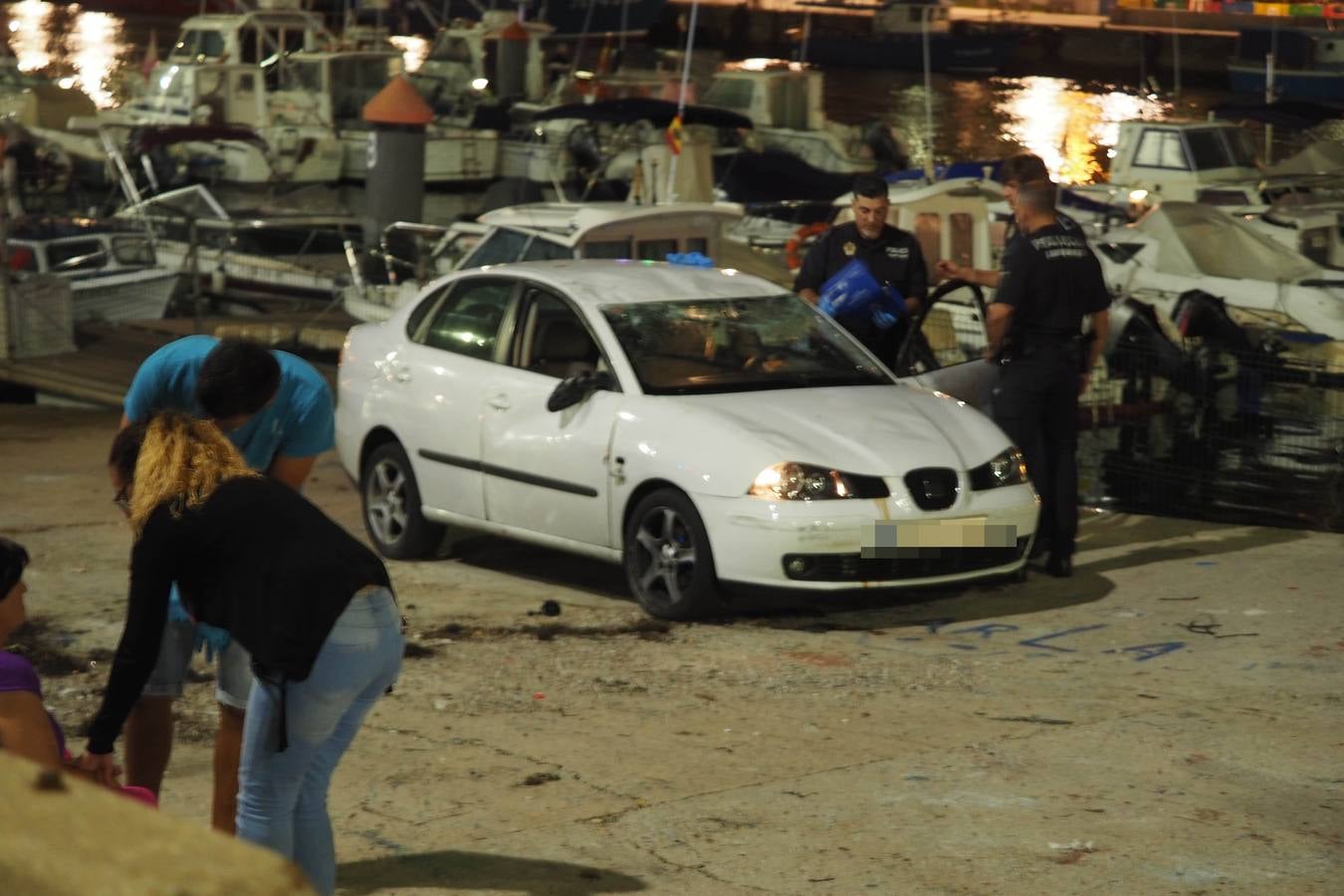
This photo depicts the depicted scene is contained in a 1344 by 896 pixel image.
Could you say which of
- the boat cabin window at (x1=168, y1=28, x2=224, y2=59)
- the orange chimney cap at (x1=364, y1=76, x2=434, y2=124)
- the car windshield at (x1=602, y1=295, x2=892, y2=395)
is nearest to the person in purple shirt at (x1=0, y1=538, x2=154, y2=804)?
the car windshield at (x1=602, y1=295, x2=892, y2=395)

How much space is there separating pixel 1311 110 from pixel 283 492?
1139 inches

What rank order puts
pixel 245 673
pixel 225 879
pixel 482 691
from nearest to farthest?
pixel 225 879
pixel 245 673
pixel 482 691

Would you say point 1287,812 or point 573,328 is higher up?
point 573,328

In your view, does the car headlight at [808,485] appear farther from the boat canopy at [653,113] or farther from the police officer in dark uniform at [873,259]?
the boat canopy at [653,113]

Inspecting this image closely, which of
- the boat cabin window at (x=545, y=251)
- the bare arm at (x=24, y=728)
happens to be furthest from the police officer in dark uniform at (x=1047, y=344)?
the bare arm at (x=24, y=728)

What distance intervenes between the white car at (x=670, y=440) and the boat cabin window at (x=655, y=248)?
13.2 ft

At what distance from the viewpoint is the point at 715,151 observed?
97.5ft

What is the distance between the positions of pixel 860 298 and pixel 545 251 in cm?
444

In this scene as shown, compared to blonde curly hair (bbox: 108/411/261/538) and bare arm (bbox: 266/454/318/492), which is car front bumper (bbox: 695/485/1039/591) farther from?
blonde curly hair (bbox: 108/411/261/538)

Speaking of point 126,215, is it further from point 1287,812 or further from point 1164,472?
point 1287,812

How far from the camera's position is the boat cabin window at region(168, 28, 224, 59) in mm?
35125

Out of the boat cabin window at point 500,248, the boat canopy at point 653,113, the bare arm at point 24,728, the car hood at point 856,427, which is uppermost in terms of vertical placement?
the boat canopy at point 653,113

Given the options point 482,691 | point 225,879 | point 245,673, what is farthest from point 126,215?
point 225,879

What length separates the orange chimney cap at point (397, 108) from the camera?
2218cm
